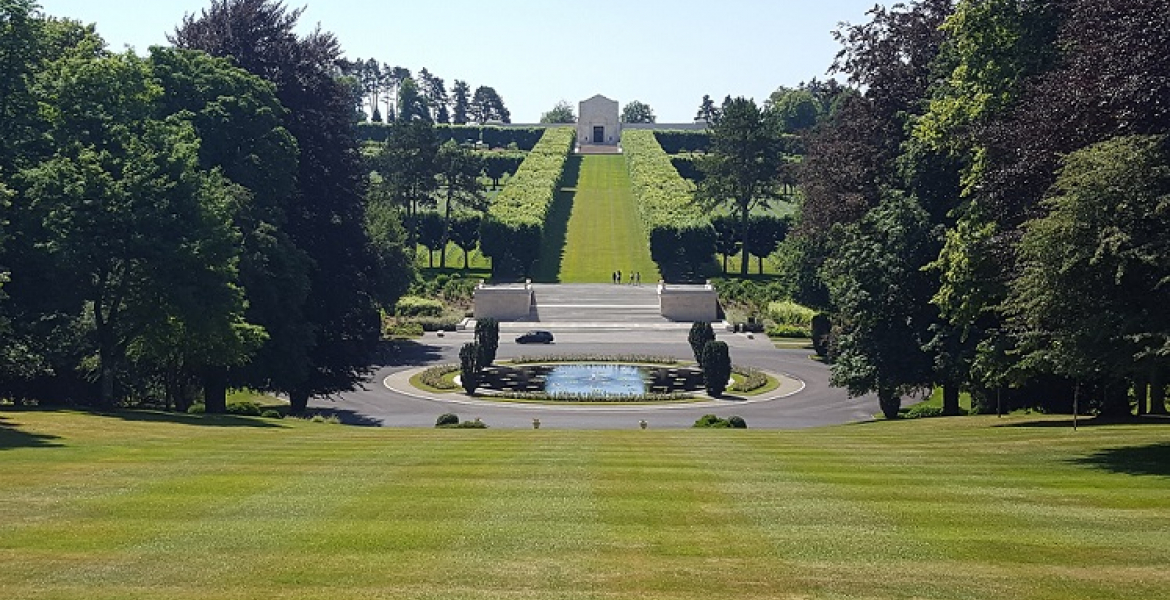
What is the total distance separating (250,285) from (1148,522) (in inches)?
1399

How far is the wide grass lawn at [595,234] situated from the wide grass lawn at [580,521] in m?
Result: 81.6

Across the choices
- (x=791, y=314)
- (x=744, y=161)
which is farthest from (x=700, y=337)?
(x=744, y=161)

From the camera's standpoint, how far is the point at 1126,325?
2453 cm

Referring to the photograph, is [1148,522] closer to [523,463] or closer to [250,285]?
[523,463]

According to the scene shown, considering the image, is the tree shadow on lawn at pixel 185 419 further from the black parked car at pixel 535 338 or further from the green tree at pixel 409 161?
the green tree at pixel 409 161

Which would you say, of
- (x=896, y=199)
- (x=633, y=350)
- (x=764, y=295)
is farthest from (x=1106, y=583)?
(x=764, y=295)

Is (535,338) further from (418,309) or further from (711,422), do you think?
(711,422)

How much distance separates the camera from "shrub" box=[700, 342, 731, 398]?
63344 mm

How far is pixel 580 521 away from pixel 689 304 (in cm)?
7643

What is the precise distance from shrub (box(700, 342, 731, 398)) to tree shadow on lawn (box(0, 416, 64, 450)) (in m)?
36.5

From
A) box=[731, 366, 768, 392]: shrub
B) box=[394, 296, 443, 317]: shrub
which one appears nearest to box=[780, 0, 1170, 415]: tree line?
box=[731, 366, 768, 392]: shrub

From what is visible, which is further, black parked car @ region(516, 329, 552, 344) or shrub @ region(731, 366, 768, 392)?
black parked car @ region(516, 329, 552, 344)

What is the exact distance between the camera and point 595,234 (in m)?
131

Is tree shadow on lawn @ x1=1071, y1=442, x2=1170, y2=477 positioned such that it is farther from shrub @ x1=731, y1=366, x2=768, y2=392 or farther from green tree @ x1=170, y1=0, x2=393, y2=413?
shrub @ x1=731, y1=366, x2=768, y2=392
